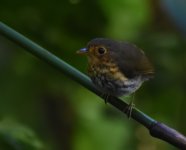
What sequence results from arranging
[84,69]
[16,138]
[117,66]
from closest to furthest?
[16,138]
[117,66]
[84,69]

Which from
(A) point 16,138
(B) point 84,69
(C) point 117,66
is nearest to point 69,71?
(A) point 16,138

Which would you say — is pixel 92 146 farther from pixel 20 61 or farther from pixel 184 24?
pixel 184 24

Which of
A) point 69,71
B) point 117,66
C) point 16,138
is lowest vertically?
point 16,138

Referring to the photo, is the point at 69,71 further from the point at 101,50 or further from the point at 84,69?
the point at 84,69

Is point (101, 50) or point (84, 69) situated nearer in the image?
point (101, 50)

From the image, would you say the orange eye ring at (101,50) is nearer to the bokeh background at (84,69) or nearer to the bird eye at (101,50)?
the bird eye at (101,50)

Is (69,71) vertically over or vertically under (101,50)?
under

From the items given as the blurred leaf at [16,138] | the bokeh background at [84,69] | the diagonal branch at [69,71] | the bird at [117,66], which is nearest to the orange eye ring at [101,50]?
the bird at [117,66]
